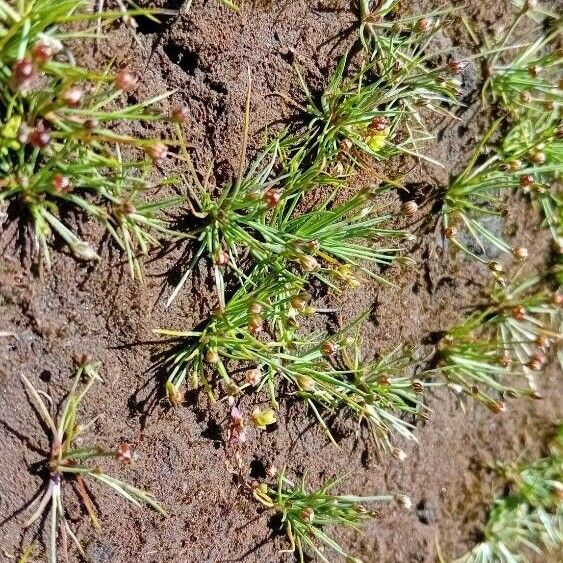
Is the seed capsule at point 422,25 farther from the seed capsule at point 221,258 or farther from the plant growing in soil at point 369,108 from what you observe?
the seed capsule at point 221,258

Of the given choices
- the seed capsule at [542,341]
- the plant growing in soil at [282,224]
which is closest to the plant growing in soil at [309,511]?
the plant growing in soil at [282,224]

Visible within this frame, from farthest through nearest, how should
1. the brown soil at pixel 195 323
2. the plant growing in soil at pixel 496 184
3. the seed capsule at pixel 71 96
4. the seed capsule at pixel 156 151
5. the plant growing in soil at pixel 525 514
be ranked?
the plant growing in soil at pixel 525 514
the plant growing in soil at pixel 496 184
the brown soil at pixel 195 323
the seed capsule at pixel 156 151
the seed capsule at pixel 71 96

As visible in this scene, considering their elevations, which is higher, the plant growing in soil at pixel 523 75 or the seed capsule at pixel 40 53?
the seed capsule at pixel 40 53

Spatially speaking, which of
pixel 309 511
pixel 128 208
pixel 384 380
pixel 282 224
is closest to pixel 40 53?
pixel 128 208

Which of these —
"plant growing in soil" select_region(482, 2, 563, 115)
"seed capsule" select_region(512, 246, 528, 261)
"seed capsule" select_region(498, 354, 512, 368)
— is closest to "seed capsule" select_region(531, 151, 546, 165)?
"plant growing in soil" select_region(482, 2, 563, 115)

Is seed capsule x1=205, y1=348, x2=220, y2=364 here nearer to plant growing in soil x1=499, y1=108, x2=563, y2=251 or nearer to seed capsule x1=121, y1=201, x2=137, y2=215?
seed capsule x1=121, y1=201, x2=137, y2=215

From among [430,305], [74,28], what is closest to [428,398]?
[430,305]

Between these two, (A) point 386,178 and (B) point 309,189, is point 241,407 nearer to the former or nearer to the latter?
(B) point 309,189
